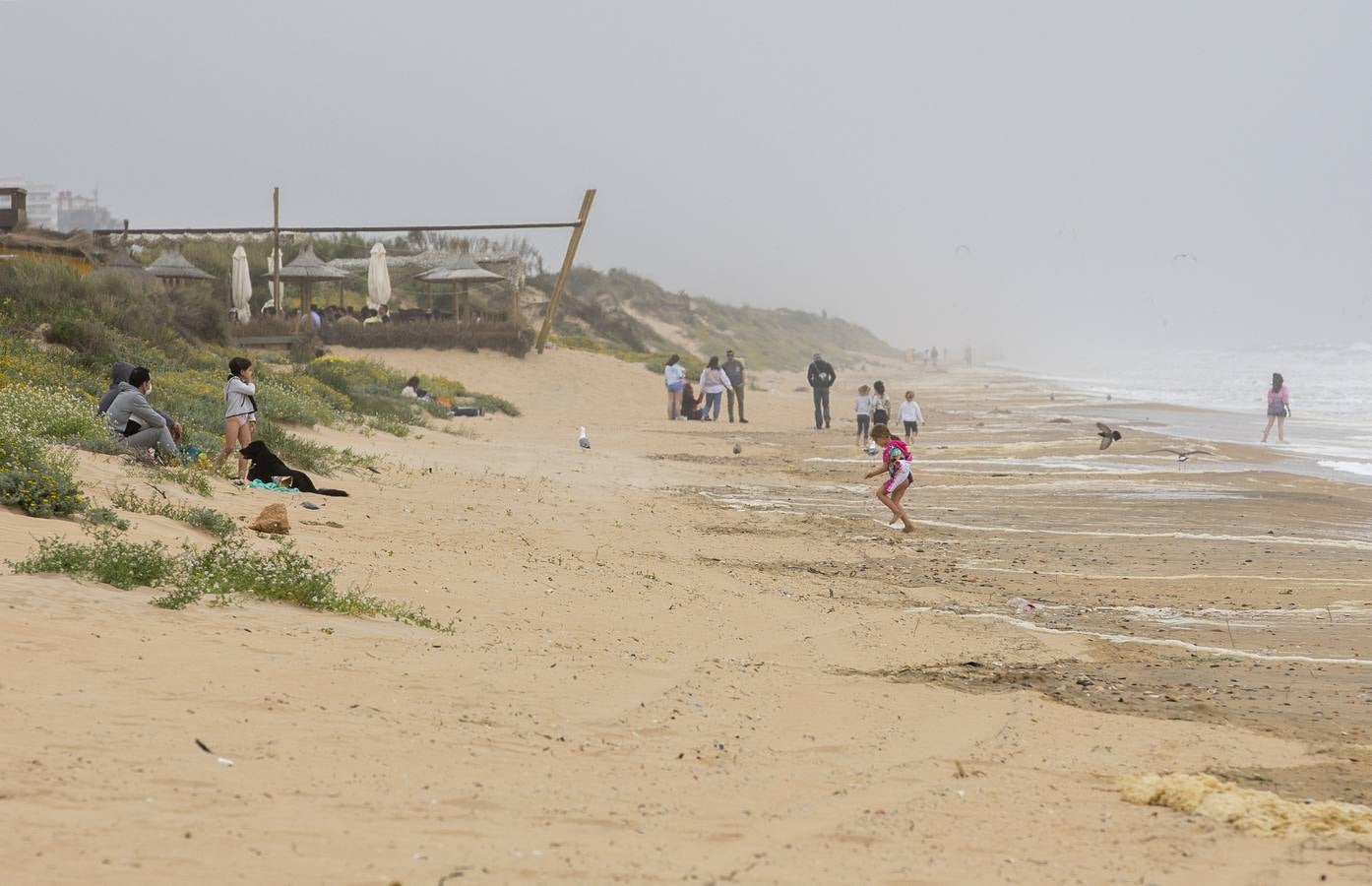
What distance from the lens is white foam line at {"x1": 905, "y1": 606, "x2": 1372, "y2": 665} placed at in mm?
8289

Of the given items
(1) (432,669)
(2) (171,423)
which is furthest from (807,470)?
(1) (432,669)

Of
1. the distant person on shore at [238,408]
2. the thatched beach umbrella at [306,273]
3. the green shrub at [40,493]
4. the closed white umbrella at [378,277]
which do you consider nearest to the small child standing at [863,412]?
the distant person on shore at [238,408]

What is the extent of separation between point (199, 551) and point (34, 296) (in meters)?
11.4

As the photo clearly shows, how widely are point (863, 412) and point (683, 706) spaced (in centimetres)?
1908

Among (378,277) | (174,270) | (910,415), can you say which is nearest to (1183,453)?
(910,415)

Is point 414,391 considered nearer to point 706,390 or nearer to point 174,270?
point 706,390

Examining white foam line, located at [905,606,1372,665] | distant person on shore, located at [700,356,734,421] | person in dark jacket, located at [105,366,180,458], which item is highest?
distant person on shore, located at [700,356,734,421]

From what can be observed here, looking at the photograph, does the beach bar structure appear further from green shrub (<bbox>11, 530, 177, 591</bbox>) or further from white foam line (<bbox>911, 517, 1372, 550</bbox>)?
green shrub (<bbox>11, 530, 177, 591</bbox>)

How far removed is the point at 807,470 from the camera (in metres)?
20.6

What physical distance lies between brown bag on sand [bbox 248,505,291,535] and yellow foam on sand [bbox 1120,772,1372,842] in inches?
256

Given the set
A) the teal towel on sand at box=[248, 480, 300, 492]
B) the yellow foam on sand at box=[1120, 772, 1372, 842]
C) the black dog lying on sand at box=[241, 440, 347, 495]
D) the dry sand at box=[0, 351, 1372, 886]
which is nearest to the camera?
the dry sand at box=[0, 351, 1372, 886]

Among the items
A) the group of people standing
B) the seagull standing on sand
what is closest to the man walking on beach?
the group of people standing

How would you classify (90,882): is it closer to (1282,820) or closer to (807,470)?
(1282,820)

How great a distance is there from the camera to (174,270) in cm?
3391
